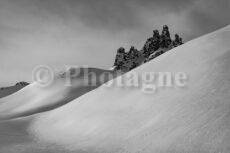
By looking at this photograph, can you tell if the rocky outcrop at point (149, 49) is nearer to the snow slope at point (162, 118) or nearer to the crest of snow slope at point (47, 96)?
the crest of snow slope at point (47, 96)

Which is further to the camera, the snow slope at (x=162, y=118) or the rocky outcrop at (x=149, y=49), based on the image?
the rocky outcrop at (x=149, y=49)

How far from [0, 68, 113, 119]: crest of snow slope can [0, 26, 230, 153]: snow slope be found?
12.7 m

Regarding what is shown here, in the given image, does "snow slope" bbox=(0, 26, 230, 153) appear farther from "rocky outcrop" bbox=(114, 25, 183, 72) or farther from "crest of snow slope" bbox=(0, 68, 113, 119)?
"rocky outcrop" bbox=(114, 25, 183, 72)

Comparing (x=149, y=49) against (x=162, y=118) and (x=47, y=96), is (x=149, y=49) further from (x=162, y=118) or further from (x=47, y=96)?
(x=162, y=118)

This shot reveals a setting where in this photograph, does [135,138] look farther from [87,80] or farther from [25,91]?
[25,91]

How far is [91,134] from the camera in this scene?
1294 centimetres

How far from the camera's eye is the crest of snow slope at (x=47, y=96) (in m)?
31.0

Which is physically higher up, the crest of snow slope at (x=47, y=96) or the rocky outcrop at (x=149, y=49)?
the rocky outcrop at (x=149, y=49)

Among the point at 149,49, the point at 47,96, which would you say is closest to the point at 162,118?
the point at 47,96

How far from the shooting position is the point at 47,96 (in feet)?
118

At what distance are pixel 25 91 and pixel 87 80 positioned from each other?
10.9 m

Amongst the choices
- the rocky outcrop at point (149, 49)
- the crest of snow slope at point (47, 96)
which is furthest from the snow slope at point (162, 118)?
the rocky outcrop at point (149, 49)

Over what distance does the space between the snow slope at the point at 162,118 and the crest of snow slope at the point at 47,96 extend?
12.7m

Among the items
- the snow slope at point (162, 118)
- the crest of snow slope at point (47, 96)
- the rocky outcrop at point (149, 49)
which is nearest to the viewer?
the snow slope at point (162, 118)
